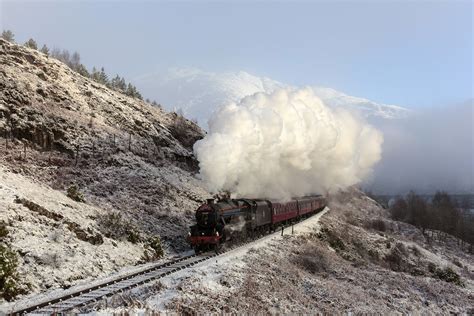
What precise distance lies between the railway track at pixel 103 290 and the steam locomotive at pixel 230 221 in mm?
2197

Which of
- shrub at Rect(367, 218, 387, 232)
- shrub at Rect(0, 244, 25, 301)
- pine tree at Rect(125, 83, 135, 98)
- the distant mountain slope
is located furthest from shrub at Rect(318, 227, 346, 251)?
pine tree at Rect(125, 83, 135, 98)

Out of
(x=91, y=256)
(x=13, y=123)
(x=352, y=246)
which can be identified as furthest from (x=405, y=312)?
(x=13, y=123)

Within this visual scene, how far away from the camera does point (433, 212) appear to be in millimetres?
125125

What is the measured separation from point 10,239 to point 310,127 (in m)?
33.3

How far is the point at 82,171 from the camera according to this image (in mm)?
35000

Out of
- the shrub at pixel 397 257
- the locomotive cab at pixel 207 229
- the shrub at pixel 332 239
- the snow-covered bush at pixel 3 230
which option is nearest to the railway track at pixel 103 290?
the locomotive cab at pixel 207 229

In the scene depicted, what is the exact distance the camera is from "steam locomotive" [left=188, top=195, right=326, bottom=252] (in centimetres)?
2527

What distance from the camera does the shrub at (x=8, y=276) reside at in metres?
15.2

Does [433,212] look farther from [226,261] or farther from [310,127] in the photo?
[226,261]

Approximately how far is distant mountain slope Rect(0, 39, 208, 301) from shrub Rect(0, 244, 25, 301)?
0.73 meters

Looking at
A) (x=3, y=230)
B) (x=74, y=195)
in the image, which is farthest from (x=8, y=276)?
(x=74, y=195)

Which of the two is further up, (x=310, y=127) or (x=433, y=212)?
(x=310, y=127)

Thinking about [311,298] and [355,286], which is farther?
[355,286]

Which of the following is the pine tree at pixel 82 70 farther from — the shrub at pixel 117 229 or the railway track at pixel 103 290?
Answer: the railway track at pixel 103 290
